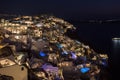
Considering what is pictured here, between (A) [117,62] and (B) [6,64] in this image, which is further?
(A) [117,62]

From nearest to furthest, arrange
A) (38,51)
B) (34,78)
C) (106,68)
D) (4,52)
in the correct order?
(4,52), (34,78), (38,51), (106,68)

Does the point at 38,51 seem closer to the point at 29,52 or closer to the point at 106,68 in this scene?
the point at 29,52

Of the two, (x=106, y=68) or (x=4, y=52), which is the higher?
(x=4, y=52)

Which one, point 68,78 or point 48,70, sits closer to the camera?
point 48,70

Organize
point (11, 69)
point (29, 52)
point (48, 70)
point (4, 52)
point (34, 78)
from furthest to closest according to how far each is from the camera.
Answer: point (29, 52), point (48, 70), point (34, 78), point (4, 52), point (11, 69)

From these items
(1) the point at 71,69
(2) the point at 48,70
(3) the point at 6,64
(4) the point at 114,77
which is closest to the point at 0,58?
(3) the point at 6,64

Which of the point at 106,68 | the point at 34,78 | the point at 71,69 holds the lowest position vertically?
the point at 106,68

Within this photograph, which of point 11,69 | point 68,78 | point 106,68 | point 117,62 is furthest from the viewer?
point 117,62

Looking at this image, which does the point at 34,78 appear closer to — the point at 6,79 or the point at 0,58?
the point at 0,58

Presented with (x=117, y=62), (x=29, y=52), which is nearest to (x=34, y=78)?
(x=29, y=52)
